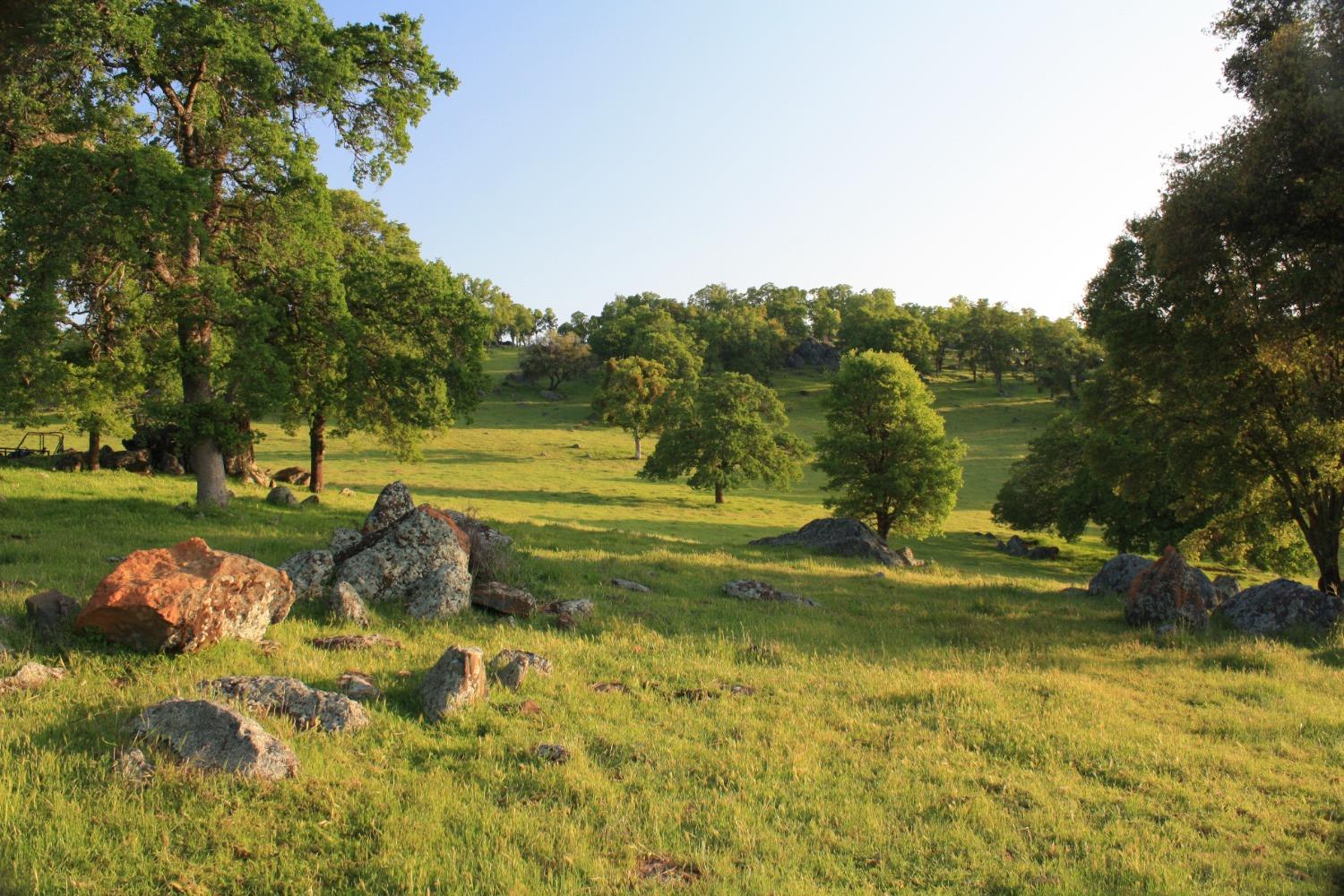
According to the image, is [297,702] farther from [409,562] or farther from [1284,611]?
[1284,611]

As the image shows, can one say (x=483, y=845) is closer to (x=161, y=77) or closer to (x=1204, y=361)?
(x=1204, y=361)

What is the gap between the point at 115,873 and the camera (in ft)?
18.6

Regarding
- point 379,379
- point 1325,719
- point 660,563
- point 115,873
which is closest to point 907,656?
point 1325,719

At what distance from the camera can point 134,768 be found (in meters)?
6.88

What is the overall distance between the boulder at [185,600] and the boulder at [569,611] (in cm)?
432

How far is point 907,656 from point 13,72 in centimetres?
2350

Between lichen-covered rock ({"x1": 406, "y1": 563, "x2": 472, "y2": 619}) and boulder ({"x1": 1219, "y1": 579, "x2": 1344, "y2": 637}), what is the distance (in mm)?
16562

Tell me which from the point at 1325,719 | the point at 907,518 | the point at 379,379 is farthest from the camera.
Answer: the point at 907,518

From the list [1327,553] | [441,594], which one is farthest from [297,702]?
[1327,553]

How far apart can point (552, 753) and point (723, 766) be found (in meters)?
1.75

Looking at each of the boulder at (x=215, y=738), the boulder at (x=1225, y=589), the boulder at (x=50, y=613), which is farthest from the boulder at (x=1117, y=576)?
the boulder at (x=50, y=613)

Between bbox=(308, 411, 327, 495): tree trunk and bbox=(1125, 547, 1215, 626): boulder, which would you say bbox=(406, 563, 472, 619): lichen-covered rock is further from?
bbox=(308, 411, 327, 495): tree trunk

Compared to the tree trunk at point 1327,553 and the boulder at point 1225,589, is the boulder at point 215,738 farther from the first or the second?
the tree trunk at point 1327,553

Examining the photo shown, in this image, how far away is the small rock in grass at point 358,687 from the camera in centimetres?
905
